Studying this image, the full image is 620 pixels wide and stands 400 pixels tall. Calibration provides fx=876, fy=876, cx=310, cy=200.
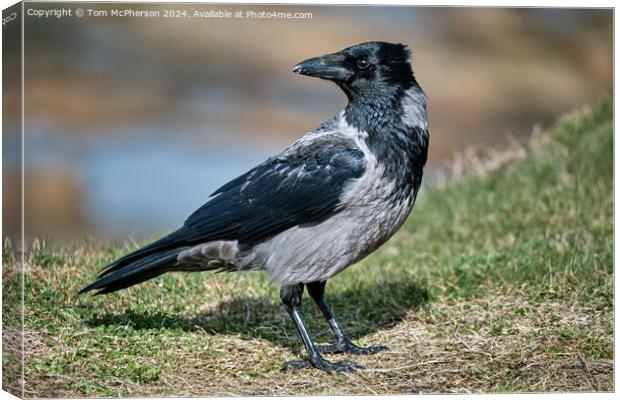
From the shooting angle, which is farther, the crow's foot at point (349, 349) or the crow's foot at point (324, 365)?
the crow's foot at point (349, 349)

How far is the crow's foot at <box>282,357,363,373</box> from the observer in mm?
6020

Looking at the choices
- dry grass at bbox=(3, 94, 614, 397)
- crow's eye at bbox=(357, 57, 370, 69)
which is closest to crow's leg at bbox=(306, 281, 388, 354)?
dry grass at bbox=(3, 94, 614, 397)

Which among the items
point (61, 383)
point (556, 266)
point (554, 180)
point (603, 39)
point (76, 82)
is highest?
point (603, 39)

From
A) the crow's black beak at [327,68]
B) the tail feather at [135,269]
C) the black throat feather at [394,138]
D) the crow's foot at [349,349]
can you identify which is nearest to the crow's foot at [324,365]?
the crow's foot at [349,349]

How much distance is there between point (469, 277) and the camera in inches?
306

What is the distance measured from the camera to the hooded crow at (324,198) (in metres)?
5.85

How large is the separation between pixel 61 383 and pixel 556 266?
14.3 ft

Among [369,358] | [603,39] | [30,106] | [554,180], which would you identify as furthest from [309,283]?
[554,180]

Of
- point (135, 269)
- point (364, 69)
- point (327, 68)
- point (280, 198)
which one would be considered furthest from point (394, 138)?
point (135, 269)

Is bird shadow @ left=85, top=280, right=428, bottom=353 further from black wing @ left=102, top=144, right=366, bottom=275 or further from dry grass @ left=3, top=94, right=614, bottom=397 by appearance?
black wing @ left=102, top=144, right=366, bottom=275

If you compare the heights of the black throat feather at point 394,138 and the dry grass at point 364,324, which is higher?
the black throat feather at point 394,138

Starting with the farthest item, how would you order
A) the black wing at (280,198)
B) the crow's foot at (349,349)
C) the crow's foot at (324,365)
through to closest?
the crow's foot at (349,349) < the crow's foot at (324,365) < the black wing at (280,198)

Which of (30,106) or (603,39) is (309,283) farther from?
(603,39)

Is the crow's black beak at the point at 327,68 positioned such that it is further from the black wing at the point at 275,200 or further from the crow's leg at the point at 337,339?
the crow's leg at the point at 337,339
